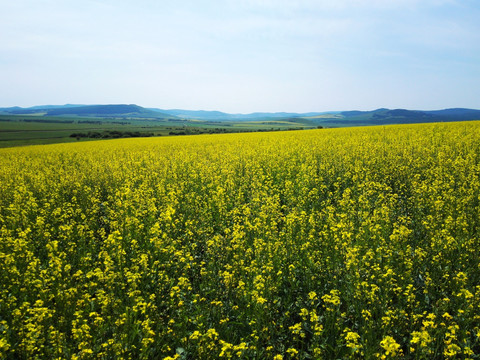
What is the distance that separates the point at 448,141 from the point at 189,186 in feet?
54.6

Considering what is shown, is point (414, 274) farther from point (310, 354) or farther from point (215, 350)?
point (215, 350)

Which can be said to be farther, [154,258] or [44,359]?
[154,258]

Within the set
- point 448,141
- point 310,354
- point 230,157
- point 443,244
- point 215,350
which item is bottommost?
point 310,354

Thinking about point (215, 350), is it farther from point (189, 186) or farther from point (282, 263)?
point (189, 186)

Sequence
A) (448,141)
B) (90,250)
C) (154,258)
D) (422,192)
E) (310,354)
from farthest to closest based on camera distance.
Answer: (448,141)
(422,192)
(90,250)
(154,258)
(310,354)

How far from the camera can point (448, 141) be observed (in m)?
17.7

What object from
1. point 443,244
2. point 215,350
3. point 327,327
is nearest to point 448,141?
point 443,244

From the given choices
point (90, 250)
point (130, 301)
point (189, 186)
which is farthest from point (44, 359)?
point (189, 186)

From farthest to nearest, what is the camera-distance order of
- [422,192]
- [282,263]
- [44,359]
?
1. [422,192]
2. [282,263]
3. [44,359]

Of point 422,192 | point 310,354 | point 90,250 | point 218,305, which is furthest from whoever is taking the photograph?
point 422,192

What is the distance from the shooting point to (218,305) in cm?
505

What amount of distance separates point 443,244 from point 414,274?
94 centimetres

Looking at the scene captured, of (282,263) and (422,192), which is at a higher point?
(422,192)

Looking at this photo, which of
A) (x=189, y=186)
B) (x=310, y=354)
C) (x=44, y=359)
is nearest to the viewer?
(x=44, y=359)
